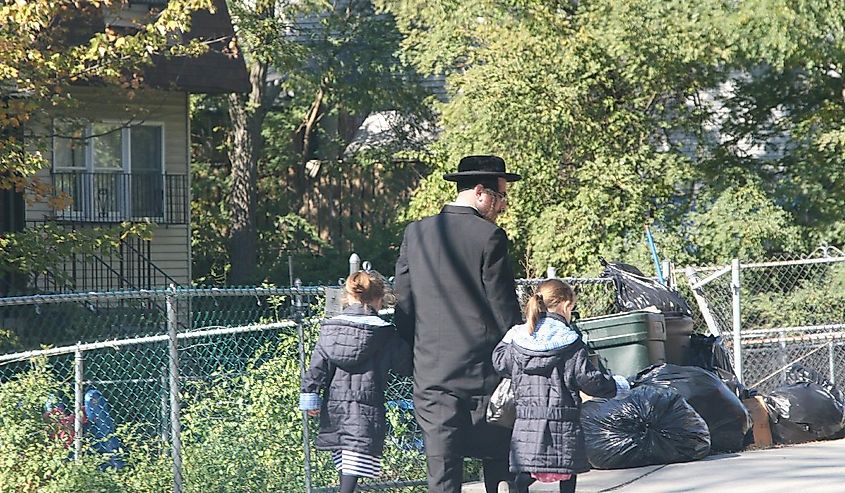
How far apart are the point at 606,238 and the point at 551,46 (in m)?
2.66

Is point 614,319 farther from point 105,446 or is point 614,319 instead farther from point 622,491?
point 105,446

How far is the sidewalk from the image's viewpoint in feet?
26.5

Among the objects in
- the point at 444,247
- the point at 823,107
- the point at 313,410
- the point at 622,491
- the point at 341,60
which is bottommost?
the point at 622,491

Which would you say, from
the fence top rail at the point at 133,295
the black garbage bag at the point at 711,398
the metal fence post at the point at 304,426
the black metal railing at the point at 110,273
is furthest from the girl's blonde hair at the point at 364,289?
the black metal railing at the point at 110,273

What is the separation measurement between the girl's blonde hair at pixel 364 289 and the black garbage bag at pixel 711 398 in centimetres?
301

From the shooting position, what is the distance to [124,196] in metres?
20.7

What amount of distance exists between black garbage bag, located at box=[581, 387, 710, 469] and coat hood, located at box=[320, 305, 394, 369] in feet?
8.30

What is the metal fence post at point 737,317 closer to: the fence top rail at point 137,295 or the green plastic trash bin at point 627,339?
the green plastic trash bin at point 627,339

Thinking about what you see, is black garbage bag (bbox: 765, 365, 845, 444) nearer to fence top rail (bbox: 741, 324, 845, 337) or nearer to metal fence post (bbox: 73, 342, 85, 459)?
fence top rail (bbox: 741, 324, 845, 337)

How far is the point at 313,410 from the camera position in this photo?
6.81 meters

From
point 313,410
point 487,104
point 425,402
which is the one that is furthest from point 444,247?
point 487,104

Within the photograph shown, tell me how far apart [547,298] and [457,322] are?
71 cm

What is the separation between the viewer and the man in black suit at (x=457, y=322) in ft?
20.4

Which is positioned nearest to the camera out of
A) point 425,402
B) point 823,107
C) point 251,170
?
point 425,402
